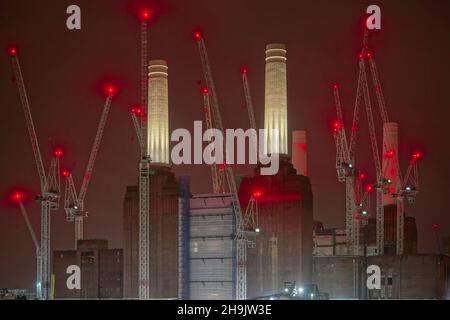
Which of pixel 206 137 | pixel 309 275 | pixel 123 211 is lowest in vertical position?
pixel 309 275

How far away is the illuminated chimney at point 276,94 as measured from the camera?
118794mm

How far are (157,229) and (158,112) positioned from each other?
51.5 ft

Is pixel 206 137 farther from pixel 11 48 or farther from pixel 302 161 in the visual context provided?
pixel 11 48

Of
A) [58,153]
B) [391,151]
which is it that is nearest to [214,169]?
[58,153]

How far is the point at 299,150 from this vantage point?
447ft

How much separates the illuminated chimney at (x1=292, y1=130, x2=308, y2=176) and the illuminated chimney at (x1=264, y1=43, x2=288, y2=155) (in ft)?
49.1

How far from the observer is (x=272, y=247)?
12162 centimetres

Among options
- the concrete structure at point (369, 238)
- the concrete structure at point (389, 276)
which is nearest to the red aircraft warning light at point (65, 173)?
the concrete structure at point (369, 238)

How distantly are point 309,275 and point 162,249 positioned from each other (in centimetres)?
2031

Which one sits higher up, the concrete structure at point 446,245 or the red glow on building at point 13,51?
the red glow on building at point 13,51

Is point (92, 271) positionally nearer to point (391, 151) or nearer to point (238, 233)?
point (238, 233)

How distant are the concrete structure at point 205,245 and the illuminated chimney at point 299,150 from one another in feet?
47.5

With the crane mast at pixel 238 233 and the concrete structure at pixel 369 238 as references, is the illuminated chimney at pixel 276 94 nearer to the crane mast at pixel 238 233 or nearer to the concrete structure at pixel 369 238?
the crane mast at pixel 238 233
